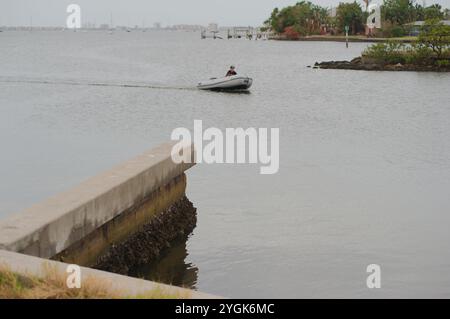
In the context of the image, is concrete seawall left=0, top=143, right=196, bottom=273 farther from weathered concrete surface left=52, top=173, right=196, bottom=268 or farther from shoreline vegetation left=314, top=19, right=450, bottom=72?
shoreline vegetation left=314, top=19, right=450, bottom=72

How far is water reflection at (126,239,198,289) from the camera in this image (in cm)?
1217

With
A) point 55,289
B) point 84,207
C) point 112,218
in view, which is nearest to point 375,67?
point 112,218

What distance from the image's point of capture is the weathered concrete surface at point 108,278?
7.08 metres

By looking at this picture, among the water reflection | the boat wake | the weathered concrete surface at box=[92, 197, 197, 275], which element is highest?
the boat wake

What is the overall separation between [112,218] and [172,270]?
1.89 meters

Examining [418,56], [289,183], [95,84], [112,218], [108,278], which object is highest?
[418,56]

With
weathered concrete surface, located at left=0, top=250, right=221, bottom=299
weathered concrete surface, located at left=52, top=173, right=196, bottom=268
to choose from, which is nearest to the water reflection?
weathered concrete surface, located at left=52, top=173, right=196, bottom=268

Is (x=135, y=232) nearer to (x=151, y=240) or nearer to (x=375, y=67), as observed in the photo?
(x=151, y=240)

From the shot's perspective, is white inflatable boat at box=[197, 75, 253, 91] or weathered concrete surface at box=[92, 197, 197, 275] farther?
white inflatable boat at box=[197, 75, 253, 91]

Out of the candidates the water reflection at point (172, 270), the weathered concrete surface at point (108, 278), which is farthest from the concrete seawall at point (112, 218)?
the weathered concrete surface at point (108, 278)

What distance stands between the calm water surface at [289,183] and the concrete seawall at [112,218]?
1.99 ft

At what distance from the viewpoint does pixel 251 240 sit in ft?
47.9

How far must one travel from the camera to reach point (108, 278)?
738cm

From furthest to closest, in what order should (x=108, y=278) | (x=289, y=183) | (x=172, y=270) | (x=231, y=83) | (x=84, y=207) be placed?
(x=231, y=83)
(x=289, y=183)
(x=172, y=270)
(x=84, y=207)
(x=108, y=278)
